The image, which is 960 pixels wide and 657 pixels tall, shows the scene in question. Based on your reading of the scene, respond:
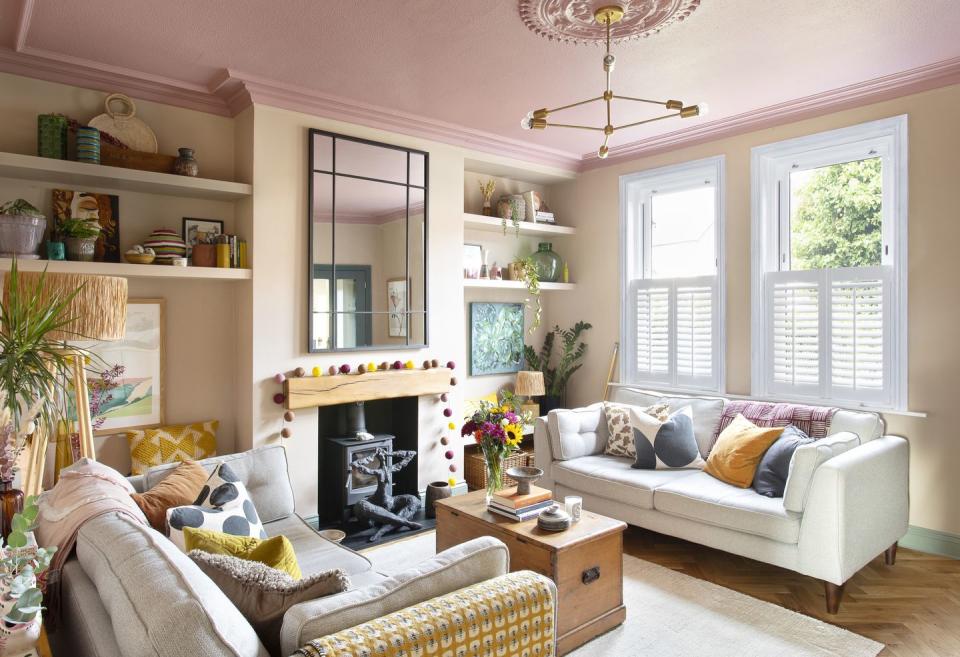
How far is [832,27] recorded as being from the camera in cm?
293

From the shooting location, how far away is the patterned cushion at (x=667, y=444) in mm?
3875

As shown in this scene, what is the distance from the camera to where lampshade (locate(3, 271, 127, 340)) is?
247cm

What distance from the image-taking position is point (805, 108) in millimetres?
4004

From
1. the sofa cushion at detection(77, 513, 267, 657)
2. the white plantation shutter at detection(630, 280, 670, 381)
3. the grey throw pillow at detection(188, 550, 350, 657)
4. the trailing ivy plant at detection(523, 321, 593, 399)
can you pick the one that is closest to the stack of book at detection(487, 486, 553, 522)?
the grey throw pillow at detection(188, 550, 350, 657)

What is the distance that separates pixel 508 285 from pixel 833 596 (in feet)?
10.1

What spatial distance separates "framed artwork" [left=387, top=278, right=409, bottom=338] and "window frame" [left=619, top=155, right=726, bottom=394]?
1.85m

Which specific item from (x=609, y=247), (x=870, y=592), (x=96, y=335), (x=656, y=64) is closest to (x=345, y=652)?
(x=96, y=335)

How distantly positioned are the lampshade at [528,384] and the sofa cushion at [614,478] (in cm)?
96

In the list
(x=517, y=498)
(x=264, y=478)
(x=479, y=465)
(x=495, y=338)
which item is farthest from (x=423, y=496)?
(x=264, y=478)

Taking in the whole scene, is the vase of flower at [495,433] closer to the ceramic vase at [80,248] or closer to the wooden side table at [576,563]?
the wooden side table at [576,563]

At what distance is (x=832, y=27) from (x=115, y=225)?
3.84m

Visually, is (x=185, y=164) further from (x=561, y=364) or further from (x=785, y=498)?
(x=785, y=498)

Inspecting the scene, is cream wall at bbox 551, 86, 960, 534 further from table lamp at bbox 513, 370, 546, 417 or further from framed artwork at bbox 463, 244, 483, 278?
framed artwork at bbox 463, 244, 483, 278

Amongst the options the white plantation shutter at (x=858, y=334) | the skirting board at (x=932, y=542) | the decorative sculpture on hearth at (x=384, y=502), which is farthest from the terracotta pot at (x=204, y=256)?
the skirting board at (x=932, y=542)
